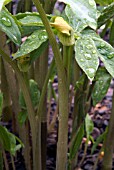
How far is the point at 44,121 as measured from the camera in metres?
0.78

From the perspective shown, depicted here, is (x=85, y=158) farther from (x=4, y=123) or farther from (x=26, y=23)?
(x=26, y=23)

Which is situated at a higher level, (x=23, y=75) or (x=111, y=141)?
(x=23, y=75)

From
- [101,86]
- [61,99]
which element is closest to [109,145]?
[101,86]

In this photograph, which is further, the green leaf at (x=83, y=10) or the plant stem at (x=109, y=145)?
the plant stem at (x=109, y=145)

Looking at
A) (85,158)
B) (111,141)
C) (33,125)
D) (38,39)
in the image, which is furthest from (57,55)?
(85,158)

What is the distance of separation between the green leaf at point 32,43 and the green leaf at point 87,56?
6 cm

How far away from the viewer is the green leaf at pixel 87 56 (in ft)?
1.27

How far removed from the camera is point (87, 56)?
40 cm

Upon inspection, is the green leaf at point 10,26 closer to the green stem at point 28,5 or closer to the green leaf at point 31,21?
the green leaf at point 31,21

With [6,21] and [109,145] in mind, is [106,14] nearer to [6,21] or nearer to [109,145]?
[6,21]

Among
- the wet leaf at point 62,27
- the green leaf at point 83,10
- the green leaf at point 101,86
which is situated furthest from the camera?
the green leaf at point 101,86

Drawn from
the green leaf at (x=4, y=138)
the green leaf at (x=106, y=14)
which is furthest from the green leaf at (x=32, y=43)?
the green leaf at (x=4, y=138)

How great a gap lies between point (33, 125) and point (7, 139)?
0.31 feet

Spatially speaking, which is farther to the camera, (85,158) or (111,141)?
(85,158)
